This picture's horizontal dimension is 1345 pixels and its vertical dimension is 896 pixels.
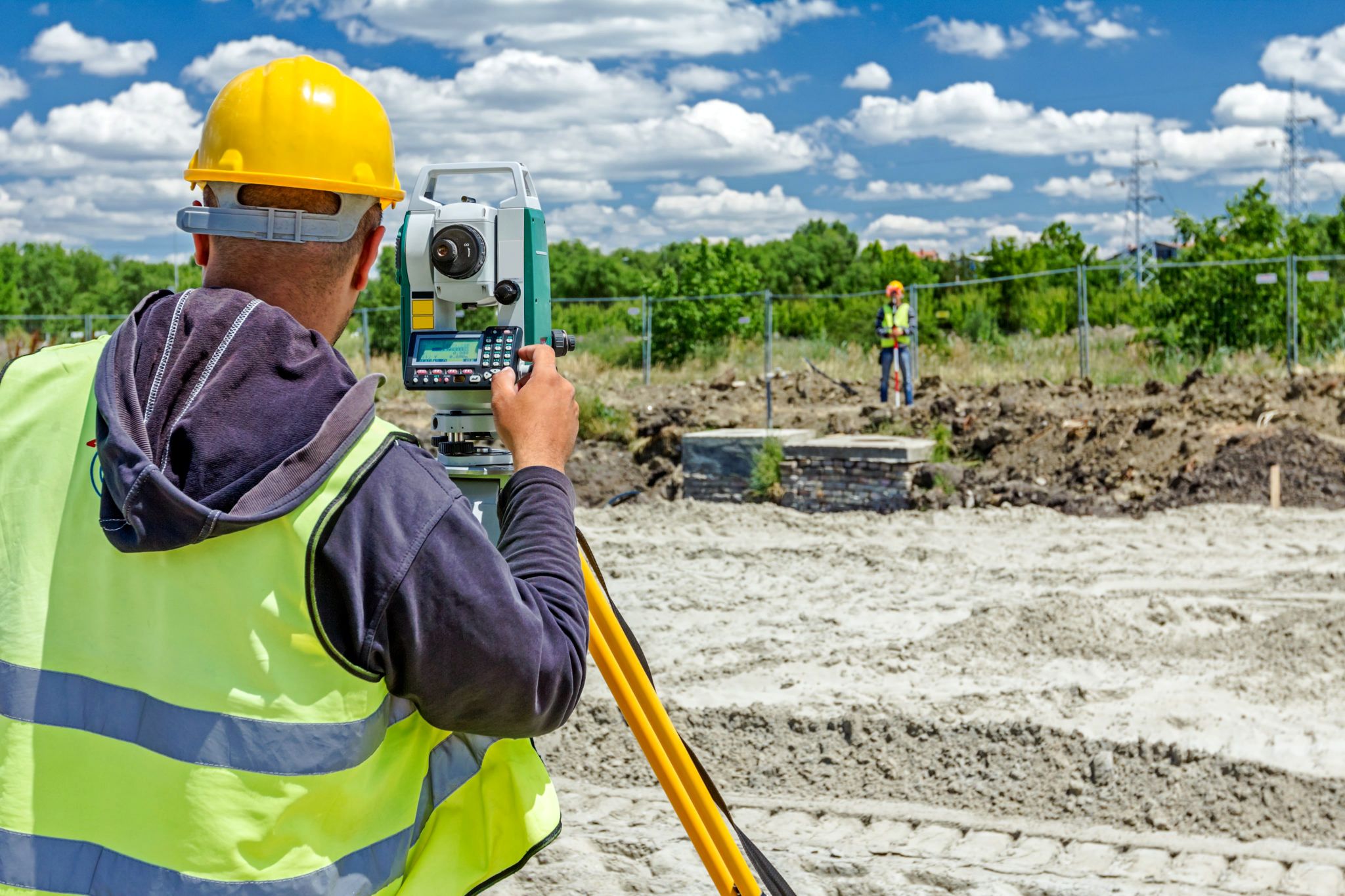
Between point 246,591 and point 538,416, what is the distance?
0.46 meters

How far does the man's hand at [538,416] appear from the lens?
4.90 feet

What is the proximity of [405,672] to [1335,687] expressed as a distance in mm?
4989

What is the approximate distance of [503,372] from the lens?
1.61 meters

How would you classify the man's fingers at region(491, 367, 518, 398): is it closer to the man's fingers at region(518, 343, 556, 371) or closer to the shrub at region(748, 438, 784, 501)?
the man's fingers at region(518, 343, 556, 371)

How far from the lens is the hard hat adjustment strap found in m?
1.33

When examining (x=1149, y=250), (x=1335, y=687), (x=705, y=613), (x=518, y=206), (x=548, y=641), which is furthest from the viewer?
(x=1149, y=250)

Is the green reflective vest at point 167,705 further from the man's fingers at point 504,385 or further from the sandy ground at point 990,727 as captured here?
the sandy ground at point 990,727

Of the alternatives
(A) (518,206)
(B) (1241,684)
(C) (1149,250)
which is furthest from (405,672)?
(C) (1149,250)

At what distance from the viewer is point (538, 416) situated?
153cm

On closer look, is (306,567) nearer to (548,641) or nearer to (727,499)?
(548,641)

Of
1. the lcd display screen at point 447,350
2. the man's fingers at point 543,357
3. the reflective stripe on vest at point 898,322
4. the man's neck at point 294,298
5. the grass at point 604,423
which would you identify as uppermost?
the reflective stripe on vest at point 898,322

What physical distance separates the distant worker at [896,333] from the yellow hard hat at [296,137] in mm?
12247

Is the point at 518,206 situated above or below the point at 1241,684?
above

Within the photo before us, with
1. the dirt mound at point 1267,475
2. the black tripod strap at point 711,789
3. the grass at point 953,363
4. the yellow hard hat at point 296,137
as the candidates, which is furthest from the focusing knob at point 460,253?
the grass at point 953,363
